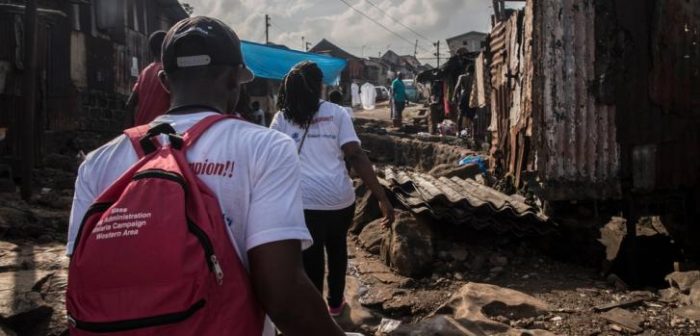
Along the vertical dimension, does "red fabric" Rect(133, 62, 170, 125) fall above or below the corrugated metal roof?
above

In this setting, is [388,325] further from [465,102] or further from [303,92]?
[465,102]

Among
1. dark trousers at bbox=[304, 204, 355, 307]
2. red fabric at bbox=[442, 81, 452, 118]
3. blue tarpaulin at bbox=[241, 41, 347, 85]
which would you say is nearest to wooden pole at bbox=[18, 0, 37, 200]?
dark trousers at bbox=[304, 204, 355, 307]

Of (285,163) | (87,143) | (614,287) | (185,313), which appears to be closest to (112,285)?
(185,313)

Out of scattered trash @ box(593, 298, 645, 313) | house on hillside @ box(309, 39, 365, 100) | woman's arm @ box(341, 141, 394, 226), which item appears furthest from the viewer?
house on hillside @ box(309, 39, 365, 100)

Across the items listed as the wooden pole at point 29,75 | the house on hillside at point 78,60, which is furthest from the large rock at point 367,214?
the wooden pole at point 29,75

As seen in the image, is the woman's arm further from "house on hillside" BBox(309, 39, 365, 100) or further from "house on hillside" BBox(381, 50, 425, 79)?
"house on hillside" BBox(381, 50, 425, 79)

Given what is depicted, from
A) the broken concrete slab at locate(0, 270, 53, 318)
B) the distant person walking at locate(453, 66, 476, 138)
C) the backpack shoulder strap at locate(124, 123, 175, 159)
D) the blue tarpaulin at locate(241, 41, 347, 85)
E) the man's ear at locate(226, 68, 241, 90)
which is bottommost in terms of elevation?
the broken concrete slab at locate(0, 270, 53, 318)

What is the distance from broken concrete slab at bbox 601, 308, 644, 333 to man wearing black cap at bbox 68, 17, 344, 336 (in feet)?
10.1

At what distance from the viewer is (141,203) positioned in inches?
47.7

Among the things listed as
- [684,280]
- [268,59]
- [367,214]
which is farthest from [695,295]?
[268,59]

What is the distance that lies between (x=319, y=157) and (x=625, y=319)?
89.5 inches

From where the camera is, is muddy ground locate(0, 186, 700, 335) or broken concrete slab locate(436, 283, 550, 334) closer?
muddy ground locate(0, 186, 700, 335)

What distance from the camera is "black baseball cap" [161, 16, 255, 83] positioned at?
56.5 inches

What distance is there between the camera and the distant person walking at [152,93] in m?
3.96
